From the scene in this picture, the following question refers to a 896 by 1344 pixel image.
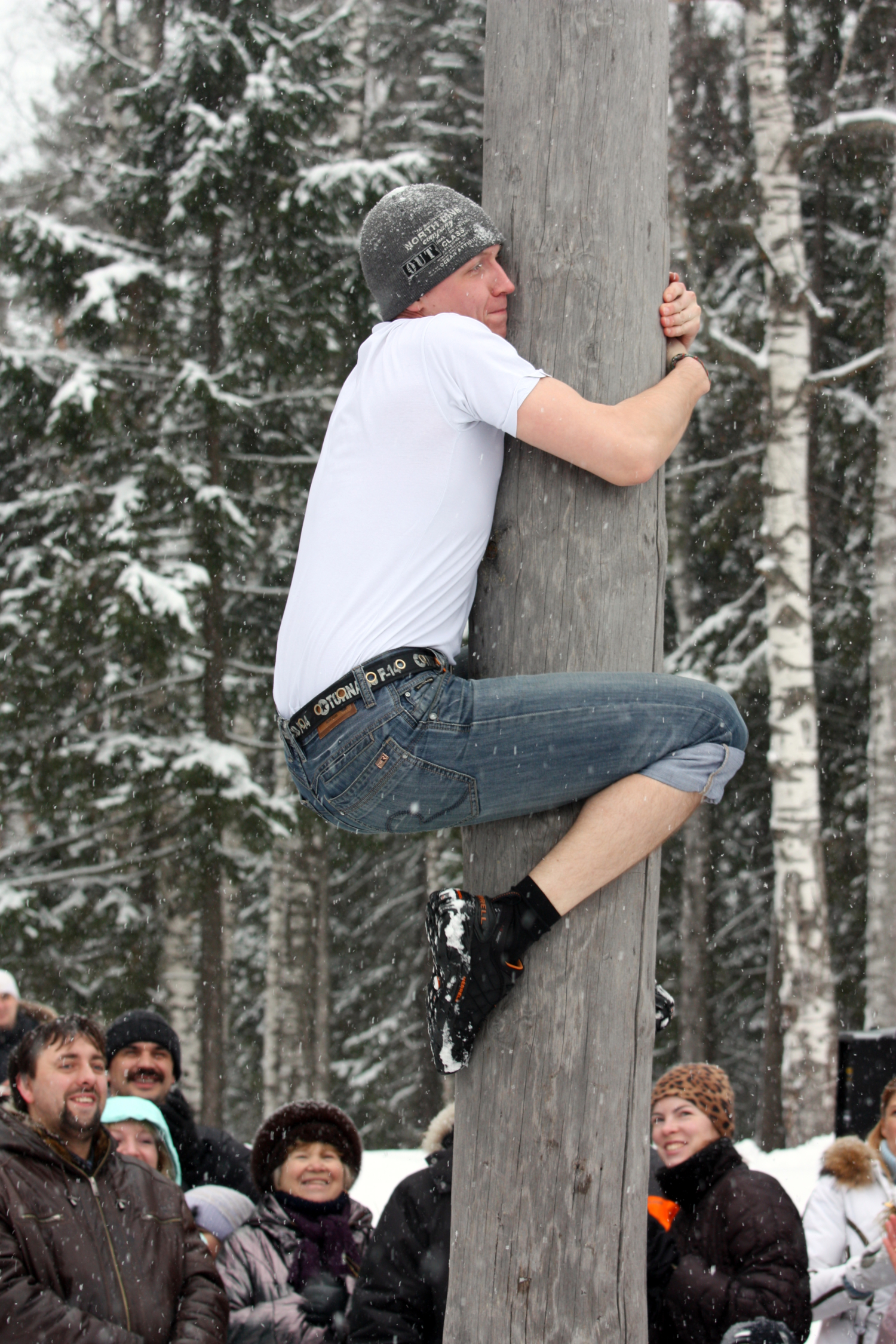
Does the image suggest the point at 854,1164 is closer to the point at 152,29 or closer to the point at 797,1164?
the point at 797,1164

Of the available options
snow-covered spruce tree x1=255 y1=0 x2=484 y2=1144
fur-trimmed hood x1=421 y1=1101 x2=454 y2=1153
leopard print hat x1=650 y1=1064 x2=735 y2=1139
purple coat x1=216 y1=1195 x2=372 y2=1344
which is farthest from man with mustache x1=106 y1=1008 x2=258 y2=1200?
snow-covered spruce tree x1=255 y1=0 x2=484 y2=1144

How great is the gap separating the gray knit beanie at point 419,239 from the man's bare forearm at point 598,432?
1.24 ft

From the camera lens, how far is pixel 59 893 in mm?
12242

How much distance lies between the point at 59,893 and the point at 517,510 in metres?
10.8

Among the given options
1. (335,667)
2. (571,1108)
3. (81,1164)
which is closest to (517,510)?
(335,667)

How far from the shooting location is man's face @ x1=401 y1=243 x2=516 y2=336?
2.52 meters

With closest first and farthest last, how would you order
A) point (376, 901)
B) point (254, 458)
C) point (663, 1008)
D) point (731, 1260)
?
point (663, 1008), point (731, 1260), point (254, 458), point (376, 901)

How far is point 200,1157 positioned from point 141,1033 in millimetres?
588

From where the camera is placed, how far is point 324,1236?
14.9ft

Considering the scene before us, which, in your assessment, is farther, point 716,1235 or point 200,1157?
point 200,1157

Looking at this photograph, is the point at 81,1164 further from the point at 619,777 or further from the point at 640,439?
the point at 640,439

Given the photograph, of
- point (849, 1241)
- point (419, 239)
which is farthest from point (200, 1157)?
point (419, 239)

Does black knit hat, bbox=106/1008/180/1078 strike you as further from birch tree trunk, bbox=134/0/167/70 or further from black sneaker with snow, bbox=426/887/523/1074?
birch tree trunk, bbox=134/0/167/70

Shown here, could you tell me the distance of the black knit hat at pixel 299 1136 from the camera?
185 inches
